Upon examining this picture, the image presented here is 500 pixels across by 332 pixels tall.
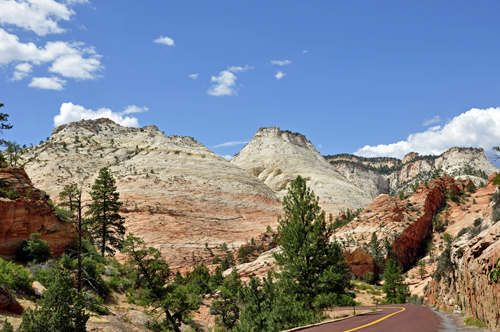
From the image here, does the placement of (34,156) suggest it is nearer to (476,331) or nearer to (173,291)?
(173,291)

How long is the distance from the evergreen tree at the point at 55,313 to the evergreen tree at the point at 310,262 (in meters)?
9.10

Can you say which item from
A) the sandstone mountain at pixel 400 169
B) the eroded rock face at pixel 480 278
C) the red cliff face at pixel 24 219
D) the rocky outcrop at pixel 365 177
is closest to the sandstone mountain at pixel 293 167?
the sandstone mountain at pixel 400 169

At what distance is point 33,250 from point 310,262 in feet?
52.6

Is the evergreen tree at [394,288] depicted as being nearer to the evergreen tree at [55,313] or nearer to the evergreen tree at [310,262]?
the evergreen tree at [310,262]

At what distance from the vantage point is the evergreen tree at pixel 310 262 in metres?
16.1

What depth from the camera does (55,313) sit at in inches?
419

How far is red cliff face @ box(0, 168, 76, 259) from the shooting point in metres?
19.8

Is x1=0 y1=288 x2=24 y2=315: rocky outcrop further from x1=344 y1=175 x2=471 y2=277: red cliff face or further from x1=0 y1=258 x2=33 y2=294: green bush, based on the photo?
x1=344 y1=175 x2=471 y2=277: red cliff face

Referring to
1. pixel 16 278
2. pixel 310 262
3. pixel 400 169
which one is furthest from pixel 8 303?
pixel 400 169

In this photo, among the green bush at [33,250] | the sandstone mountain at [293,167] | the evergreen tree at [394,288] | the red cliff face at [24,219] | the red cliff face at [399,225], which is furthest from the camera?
the sandstone mountain at [293,167]

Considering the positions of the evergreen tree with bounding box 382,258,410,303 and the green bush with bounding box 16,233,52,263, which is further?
the evergreen tree with bounding box 382,258,410,303

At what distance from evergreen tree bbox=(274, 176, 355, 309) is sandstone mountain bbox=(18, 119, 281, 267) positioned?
90.6 feet

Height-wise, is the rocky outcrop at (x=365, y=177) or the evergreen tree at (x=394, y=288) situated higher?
the rocky outcrop at (x=365, y=177)

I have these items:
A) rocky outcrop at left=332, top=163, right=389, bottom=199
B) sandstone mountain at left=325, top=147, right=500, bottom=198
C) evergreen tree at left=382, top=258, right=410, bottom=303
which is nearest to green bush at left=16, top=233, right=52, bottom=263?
evergreen tree at left=382, top=258, right=410, bottom=303
